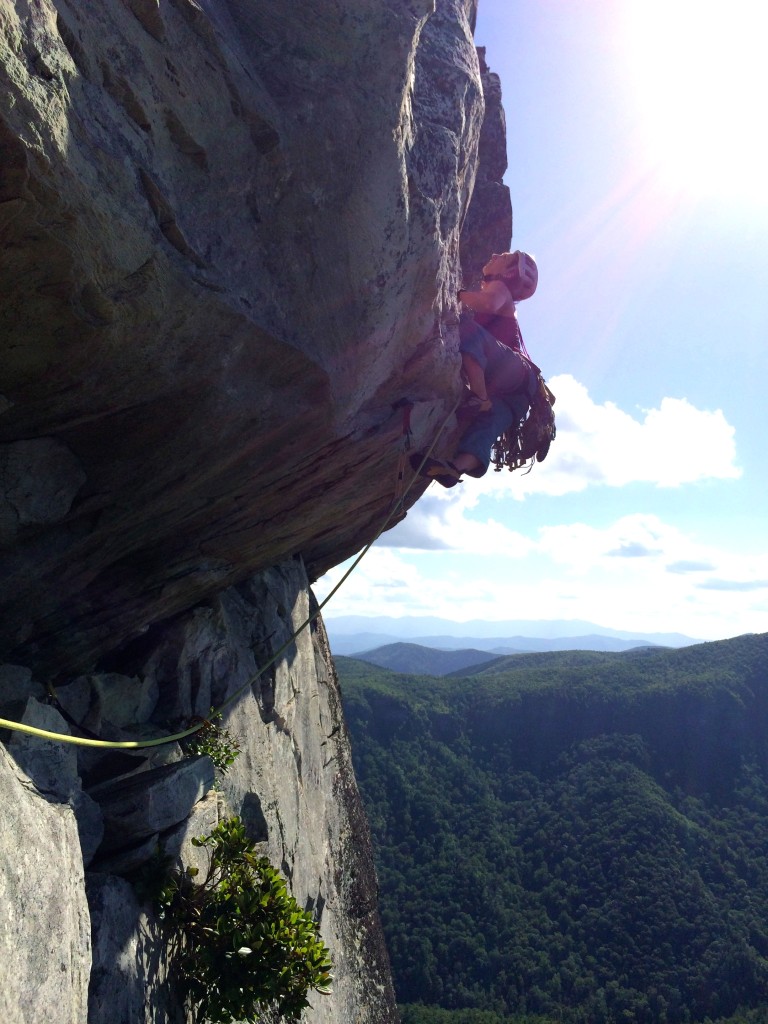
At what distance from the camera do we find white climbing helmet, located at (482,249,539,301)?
9695mm

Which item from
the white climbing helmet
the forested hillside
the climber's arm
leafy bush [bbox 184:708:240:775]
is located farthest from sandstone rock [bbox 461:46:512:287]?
the forested hillside

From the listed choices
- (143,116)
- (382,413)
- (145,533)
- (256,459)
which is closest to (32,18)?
(143,116)

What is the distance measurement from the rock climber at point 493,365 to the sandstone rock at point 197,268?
1.26 metres

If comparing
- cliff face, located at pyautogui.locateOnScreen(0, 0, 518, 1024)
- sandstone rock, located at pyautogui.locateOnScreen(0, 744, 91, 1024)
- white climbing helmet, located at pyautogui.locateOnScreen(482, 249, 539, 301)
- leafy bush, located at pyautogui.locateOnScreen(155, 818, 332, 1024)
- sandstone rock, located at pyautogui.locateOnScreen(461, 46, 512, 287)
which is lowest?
leafy bush, located at pyautogui.locateOnScreen(155, 818, 332, 1024)

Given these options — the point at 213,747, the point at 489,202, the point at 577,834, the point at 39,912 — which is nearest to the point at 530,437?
the point at 489,202

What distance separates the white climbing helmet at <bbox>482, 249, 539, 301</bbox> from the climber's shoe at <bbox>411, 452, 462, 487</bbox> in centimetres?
294

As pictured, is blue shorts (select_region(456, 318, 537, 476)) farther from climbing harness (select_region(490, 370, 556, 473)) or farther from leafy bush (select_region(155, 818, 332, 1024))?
leafy bush (select_region(155, 818, 332, 1024))

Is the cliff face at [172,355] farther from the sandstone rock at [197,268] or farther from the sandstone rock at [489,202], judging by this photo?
the sandstone rock at [489,202]

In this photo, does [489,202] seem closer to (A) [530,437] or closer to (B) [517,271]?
(B) [517,271]

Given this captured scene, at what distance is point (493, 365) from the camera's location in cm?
966

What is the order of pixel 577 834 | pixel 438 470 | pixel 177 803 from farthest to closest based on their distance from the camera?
pixel 577 834 < pixel 438 470 < pixel 177 803

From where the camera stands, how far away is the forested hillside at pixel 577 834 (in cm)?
7506

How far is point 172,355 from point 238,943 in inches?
206

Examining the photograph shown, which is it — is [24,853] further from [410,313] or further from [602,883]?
[602,883]
